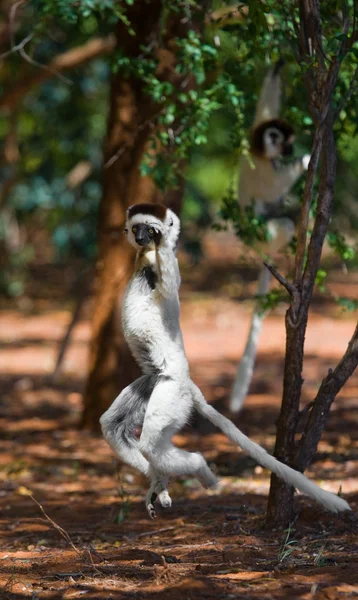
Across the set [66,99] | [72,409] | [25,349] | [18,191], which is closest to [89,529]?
[72,409]

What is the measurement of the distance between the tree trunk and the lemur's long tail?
2.83 meters

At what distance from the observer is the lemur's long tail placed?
318 centimetres

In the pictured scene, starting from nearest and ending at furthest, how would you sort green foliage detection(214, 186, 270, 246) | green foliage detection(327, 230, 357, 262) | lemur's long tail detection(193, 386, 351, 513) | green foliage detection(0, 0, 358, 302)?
1. lemur's long tail detection(193, 386, 351, 513)
2. green foliage detection(0, 0, 358, 302)
3. green foliage detection(327, 230, 357, 262)
4. green foliage detection(214, 186, 270, 246)

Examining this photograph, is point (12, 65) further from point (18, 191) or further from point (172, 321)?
point (18, 191)

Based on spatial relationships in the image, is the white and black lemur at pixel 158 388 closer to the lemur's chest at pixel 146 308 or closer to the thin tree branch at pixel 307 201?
the lemur's chest at pixel 146 308

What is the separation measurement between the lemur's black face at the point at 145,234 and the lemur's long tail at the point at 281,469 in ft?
2.15

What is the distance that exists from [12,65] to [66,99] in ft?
8.17

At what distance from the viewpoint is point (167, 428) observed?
332cm

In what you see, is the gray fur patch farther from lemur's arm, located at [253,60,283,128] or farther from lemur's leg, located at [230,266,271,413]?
lemur's arm, located at [253,60,283,128]

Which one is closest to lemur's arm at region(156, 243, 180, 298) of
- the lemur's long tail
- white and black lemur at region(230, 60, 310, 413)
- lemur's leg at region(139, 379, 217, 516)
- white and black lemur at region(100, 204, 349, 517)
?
white and black lemur at region(100, 204, 349, 517)

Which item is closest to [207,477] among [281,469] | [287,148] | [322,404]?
[281,469]

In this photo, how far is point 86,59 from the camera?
855cm

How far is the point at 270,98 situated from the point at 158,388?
2651 millimetres

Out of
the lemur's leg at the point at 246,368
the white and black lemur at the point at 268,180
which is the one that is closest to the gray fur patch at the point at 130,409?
the white and black lemur at the point at 268,180
